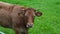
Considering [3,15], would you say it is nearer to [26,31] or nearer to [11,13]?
[11,13]

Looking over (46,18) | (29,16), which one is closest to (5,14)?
(29,16)

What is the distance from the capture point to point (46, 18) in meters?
11.1

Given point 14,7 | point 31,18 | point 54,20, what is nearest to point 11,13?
point 14,7

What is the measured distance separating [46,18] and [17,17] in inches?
109

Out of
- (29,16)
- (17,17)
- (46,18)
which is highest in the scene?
(29,16)

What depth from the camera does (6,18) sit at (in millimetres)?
8812

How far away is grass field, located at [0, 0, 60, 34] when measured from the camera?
389 inches

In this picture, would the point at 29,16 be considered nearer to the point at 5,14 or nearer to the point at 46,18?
the point at 5,14

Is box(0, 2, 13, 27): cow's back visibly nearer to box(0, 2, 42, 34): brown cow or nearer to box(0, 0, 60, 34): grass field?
box(0, 2, 42, 34): brown cow

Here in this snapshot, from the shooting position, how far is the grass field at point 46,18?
988 cm

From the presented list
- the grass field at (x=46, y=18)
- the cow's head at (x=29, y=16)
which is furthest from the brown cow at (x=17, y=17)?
the grass field at (x=46, y=18)

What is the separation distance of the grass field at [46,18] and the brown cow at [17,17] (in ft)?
2.83

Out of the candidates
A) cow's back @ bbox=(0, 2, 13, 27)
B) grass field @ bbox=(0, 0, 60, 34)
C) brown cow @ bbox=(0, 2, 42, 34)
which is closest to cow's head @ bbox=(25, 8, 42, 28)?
brown cow @ bbox=(0, 2, 42, 34)

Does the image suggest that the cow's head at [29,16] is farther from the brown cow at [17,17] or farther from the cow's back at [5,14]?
the cow's back at [5,14]
